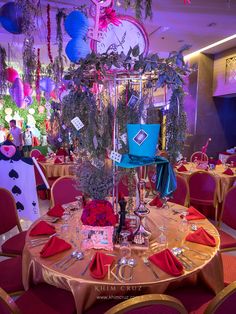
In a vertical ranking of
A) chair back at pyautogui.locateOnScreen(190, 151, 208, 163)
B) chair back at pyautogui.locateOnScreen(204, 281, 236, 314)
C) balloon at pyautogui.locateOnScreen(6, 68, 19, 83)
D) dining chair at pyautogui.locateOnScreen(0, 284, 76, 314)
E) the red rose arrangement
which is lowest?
dining chair at pyautogui.locateOnScreen(0, 284, 76, 314)

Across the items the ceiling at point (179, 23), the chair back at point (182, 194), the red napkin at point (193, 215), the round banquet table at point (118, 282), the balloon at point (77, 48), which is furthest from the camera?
the ceiling at point (179, 23)

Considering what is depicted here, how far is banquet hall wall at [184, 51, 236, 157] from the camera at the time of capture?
297 inches

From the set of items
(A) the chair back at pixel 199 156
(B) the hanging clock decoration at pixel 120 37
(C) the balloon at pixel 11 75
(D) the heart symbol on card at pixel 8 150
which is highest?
(C) the balloon at pixel 11 75

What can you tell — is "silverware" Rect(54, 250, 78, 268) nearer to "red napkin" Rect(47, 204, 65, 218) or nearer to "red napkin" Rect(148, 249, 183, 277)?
"red napkin" Rect(148, 249, 183, 277)

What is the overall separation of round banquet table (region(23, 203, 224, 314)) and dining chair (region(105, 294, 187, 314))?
1.13ft

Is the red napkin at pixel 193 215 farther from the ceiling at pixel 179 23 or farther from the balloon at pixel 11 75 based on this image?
the balloon at pixel 11 75

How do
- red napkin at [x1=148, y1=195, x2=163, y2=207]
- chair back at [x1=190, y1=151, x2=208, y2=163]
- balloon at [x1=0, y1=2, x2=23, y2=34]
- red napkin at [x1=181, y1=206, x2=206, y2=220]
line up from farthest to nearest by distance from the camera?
chair back at [x1=190, y1=151, x2=208, y2=163] < balloon at [x1=0, y1=2, x2=23, y2=34] < red napkin at [x1=148, y1=195, x2=163, y2=207] < red napkin at [x1=181, y1=206, x2=206, y2=220]

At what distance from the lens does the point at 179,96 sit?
174 centimetres

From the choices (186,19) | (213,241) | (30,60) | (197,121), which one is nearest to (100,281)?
(213,241)

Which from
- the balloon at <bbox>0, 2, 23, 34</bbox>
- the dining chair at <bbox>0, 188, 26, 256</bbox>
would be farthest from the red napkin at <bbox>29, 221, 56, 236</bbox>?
the balloon at <bbox>0, 2, 23, 34</bbox>

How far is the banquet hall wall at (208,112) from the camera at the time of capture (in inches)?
297

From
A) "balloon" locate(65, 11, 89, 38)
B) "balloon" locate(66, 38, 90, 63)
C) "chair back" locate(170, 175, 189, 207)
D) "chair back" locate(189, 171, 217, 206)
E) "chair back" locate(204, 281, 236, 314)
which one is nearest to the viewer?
"chair back" locate(204, 281, 236, 314)

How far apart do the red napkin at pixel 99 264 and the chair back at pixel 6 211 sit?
51.7 inches

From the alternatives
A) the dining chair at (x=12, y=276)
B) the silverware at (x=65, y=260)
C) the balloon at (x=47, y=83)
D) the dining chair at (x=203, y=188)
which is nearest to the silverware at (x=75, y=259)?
the silverware at (x=65, y=260)
